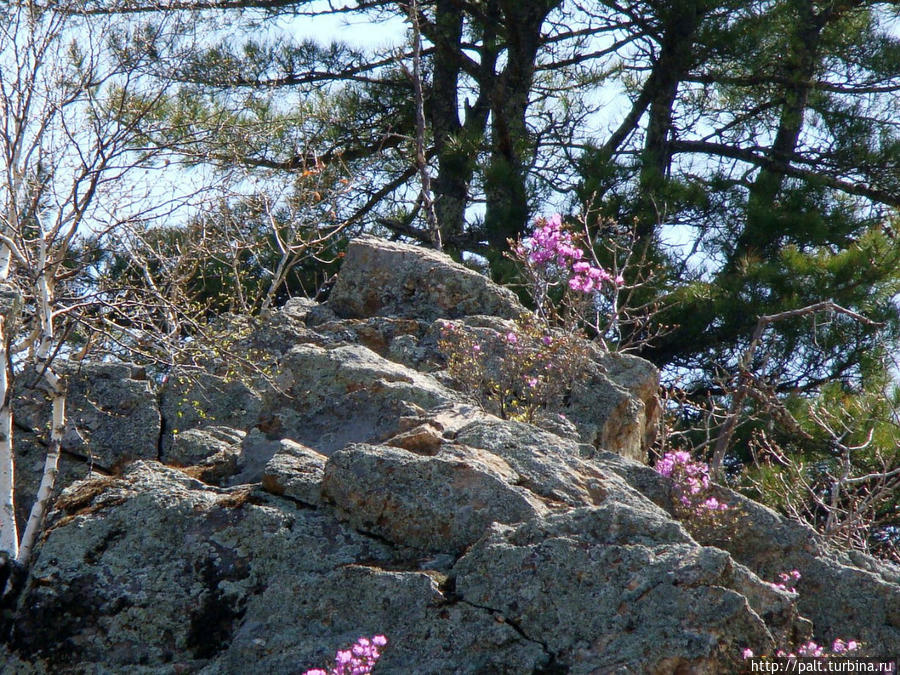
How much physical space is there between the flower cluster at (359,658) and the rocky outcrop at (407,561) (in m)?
0.06

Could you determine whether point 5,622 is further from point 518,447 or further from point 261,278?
point 261,278

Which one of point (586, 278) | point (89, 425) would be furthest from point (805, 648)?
point (586, 278)

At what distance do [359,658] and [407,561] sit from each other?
51 centimetres

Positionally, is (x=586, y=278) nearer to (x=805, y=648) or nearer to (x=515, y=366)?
(x=515, y=366)

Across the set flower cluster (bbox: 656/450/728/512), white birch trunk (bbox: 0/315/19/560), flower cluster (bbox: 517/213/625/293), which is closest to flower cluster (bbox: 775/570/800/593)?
flower cluster (bbox: 656/450/728/512)

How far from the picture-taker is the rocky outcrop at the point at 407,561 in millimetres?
2791

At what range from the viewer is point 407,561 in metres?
3.22

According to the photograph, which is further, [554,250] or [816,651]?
[554,250]

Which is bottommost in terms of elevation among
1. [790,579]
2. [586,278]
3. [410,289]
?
[790,579]

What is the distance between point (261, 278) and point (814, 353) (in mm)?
4946

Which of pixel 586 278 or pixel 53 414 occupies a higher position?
pixel 586 278

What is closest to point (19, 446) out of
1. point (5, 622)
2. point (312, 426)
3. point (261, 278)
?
point (312, 426)

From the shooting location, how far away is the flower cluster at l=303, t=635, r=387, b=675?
2693 millimetres

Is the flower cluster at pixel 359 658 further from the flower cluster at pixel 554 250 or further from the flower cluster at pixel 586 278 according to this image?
the flower cluster at pixel 554 250
